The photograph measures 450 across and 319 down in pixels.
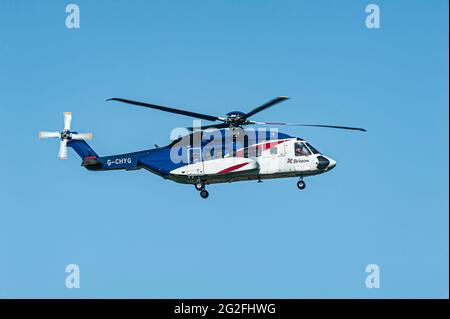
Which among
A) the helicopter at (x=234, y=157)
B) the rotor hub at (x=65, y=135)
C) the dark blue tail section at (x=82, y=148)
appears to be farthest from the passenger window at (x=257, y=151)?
the rotor hub at (x=65, y=135)

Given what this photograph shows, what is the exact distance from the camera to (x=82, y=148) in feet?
204

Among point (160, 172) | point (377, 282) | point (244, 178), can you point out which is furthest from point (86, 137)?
point (377, 282)

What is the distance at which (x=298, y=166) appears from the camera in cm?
5838

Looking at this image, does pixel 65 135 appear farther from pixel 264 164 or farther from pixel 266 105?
pixel 266 105

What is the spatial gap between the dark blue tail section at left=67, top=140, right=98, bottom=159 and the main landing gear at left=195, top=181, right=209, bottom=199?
7283mm

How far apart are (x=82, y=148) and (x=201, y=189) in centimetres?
869

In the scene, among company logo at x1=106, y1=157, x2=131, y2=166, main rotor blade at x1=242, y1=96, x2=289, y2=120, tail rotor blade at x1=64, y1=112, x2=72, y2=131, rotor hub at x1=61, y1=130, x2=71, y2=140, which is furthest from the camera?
tail rotor blade at x1=64, y1=112, x2=72, y2=131

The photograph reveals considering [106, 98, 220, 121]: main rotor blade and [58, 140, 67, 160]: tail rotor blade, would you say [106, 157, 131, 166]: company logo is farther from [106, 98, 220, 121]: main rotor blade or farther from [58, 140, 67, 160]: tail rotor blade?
[106, 98, 220, 121]: main rotor blade

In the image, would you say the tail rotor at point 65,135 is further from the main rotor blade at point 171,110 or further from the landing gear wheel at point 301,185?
the landing gear wheel at point 301,185

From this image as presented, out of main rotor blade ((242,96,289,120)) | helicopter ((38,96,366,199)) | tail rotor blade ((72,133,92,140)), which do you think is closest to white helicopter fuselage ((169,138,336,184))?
helicopter ((38,96,366,199))

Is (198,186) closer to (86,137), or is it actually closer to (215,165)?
(215,165)

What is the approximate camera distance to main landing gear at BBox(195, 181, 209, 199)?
59.1 metres

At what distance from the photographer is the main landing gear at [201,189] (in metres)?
59.1

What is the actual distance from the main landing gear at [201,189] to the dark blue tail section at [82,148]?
23.9ft
